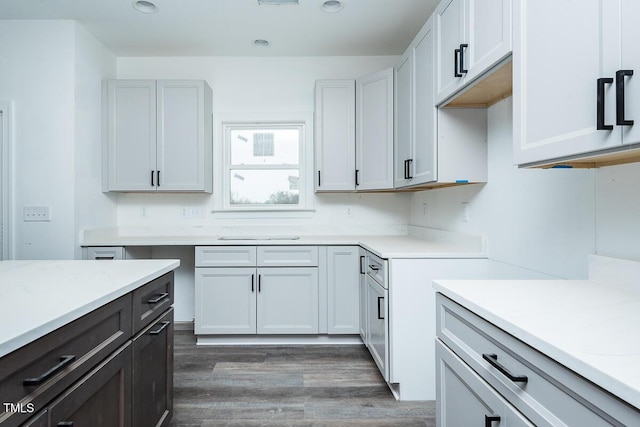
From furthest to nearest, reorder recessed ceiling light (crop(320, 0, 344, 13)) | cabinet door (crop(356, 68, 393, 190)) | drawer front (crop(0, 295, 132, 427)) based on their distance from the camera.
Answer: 1. cabinet door (crop(356, 68, 393, 190))
2. recessed ceiling light (crop(320, 0, 344, 13))
3. drawer front (crop(0, 295, 132, 427))

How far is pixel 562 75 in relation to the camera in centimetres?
100

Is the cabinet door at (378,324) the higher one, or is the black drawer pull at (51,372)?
the black drawer pull at (51,372)

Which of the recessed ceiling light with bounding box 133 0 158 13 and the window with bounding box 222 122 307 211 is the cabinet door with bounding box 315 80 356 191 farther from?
the recessed ceiling light with bounding box 133 0 158 13

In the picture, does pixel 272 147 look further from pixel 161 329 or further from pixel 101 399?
pixel 101 399

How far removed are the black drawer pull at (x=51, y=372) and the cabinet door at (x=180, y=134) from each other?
95.0 inches

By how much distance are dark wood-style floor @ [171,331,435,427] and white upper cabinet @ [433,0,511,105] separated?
5.79ft

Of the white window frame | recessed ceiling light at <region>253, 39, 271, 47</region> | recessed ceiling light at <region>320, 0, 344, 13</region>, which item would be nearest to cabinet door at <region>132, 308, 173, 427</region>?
the white window frame

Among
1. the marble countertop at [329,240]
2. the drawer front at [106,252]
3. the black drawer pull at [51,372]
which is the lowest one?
the black drawer pull at [51,372]

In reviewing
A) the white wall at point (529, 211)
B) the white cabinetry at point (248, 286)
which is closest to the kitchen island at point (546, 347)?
the white wall at point (529, 211)

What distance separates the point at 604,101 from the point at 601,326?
52cm

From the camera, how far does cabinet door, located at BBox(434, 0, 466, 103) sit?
1.72m

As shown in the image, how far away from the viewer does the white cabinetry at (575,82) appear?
0.81 metres

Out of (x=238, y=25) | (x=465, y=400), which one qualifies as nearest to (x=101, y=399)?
(x=465, y=400)

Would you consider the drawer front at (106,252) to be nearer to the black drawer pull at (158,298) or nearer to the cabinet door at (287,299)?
the cabinet door at (287,299)
